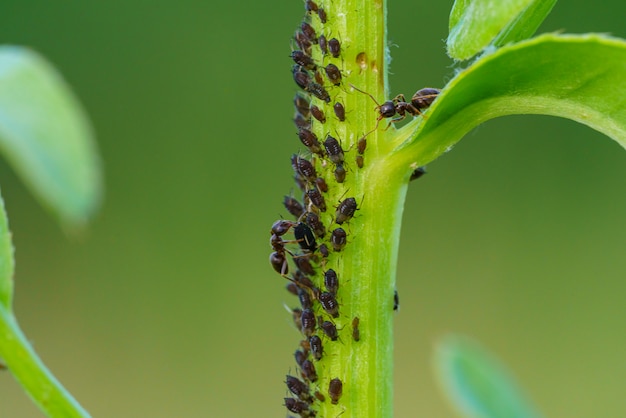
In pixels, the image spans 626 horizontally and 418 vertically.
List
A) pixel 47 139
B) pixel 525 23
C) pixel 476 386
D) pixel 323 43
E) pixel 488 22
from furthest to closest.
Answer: pixel 476 386 < pixel 323 43 < pixel 525 23 < pixel 488 22 < pixel 47 139

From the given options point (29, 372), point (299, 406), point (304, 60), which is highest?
point (304, 60)

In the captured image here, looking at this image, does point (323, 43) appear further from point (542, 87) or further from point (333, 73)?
point (542, 87)

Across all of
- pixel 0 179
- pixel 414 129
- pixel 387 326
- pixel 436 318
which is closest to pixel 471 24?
pixel 414 129

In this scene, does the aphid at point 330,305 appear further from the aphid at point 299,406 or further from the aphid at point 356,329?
the aphid at point 299,406

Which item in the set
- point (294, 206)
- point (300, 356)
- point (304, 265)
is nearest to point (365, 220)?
point (304, 265)

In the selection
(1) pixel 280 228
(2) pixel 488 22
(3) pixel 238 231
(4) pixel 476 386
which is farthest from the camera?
(3) pixel 238 231

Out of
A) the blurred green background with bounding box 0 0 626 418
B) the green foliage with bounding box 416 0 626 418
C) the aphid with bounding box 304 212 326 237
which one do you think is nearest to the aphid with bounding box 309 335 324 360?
the aphid with bounding box 304 212 326 237

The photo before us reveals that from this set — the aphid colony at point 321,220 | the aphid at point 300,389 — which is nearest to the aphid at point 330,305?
the aphid colony at point 321,220
